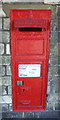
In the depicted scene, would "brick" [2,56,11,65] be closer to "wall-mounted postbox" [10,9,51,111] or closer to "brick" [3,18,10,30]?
"wall-mounted postbox" [10,9,51,111]

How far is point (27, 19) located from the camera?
8.27 feet

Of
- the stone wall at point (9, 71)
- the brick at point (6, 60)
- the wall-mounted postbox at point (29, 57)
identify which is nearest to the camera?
the wall-mounted postbox at point (29, 57)

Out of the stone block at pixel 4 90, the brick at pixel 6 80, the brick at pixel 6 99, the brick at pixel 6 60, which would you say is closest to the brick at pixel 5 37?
the brick at pixel 6 60

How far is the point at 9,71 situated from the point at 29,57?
399mm

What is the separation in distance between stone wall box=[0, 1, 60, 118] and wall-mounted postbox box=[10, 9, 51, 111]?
3.5 inches

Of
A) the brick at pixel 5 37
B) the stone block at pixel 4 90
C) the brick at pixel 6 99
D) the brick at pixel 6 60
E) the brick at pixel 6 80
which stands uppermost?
the brick at pixel 5 37

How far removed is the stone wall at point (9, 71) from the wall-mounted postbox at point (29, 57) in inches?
3.5

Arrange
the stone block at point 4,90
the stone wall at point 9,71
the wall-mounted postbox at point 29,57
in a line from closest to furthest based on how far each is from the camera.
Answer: the wall-mounted postbox at point 29,57
the stone wall at point 9,71
the stone block at point 4,90

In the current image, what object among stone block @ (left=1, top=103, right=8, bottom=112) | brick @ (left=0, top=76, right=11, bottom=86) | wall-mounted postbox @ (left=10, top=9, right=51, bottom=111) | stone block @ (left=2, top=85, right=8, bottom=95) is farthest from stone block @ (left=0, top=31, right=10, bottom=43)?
stone block @ (left=1, top=103, right=8, bottom=112)

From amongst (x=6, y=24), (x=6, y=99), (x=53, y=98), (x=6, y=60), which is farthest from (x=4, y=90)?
(x=6, y=24)

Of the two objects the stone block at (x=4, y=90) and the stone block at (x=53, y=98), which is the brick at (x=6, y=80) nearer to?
the stone block at (x=4, y=90)

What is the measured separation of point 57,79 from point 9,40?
955 millimetres

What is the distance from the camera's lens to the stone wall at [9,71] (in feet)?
8.70

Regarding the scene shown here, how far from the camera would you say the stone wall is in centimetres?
265
